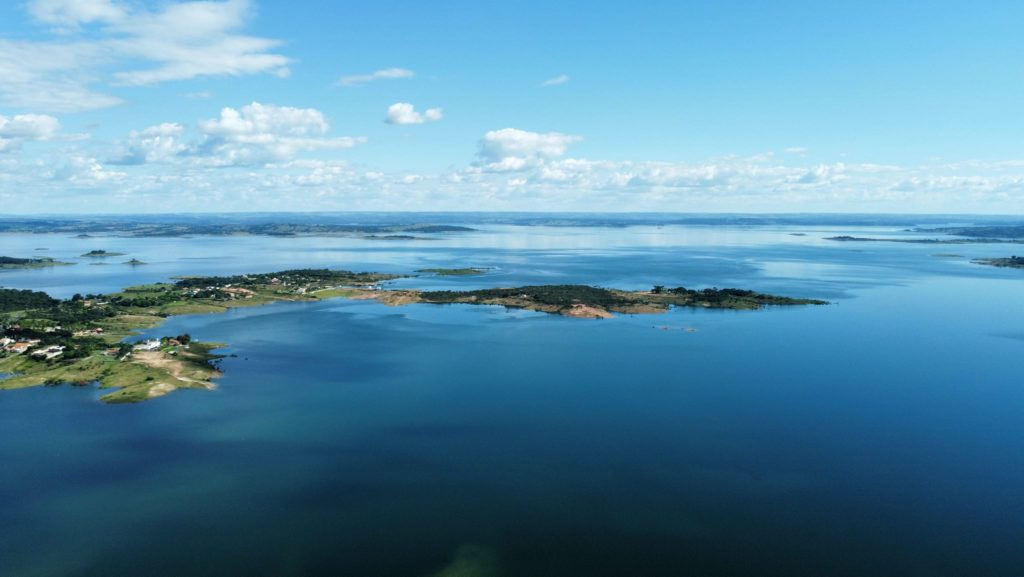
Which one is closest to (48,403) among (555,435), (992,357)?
(555,435)

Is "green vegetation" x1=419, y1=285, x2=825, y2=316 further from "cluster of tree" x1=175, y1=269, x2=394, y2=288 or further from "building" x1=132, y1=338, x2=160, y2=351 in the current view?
"building" x1=132, y1=338, x2=160, y2=351

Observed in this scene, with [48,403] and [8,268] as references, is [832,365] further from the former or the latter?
[8,268]

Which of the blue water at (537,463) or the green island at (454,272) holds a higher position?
the green island at (454,272)

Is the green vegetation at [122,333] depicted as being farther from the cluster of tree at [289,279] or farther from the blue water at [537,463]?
the blue water at [537,463]

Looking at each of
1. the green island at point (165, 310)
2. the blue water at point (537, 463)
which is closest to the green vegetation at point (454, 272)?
the green island at point (165, 310)

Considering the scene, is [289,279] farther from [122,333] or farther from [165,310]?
[122,333]

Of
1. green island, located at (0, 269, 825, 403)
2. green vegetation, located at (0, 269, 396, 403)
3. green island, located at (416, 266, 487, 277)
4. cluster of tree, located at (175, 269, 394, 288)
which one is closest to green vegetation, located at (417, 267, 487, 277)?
green island, located at (416, 266, 487, 277)

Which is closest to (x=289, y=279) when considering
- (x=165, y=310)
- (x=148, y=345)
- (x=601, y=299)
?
(x=165, y=310)
